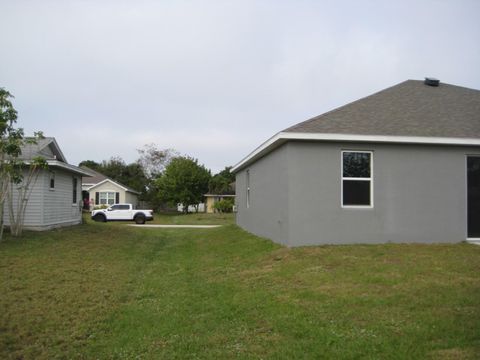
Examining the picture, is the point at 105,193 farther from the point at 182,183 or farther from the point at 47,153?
the point at 47,153

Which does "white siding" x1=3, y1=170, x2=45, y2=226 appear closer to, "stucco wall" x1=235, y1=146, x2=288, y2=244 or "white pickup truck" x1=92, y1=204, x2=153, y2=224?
"stucco wall" x1=235, y1=146, x2=288, y2=244

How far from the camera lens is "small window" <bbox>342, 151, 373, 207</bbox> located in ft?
37.2

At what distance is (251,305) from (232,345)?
1.70m

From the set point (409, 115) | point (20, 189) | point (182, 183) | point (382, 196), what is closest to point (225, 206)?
point (182, 183)

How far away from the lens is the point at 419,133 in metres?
11.4

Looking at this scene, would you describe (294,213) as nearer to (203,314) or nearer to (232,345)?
(203,314)

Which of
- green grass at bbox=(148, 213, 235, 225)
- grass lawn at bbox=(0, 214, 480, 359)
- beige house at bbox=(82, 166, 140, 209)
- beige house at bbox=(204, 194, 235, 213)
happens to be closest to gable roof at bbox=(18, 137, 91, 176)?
grass lawn at bbox=(0, 214, 480, 359)

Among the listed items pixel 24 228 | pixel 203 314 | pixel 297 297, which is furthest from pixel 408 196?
pixel 24 228

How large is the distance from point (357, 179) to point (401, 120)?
2287 mm

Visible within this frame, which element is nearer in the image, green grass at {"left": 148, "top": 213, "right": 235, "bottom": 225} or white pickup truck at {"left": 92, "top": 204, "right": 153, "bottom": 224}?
green grass at {"left": 148, "top": 213, "right": 235, "bottom": 225}

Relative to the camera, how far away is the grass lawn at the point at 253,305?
493 centimetres

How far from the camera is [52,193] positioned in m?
18.3

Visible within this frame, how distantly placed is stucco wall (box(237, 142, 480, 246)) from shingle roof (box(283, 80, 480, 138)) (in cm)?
42

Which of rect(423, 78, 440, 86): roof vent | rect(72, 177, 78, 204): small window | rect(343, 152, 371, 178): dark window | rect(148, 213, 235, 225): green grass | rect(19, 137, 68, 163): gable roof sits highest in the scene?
rect(423, 78, 440, 86): roof vent
